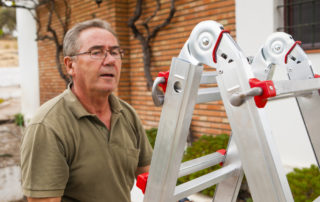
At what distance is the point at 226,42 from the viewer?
3.49ft

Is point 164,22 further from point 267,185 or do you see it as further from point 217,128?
point 267,185

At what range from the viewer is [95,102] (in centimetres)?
176

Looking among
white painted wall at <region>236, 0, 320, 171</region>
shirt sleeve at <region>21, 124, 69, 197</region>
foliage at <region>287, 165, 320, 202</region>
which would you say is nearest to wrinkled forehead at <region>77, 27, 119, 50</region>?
shirt sleeve at <region>21, 124, 69, 197</region>

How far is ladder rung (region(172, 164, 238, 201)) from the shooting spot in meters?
1.20

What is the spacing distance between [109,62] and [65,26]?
6632 mm

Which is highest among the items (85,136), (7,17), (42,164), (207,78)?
(7,17)

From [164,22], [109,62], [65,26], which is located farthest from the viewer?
[65,26]

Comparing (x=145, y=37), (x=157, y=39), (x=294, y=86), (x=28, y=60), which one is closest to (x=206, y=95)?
(x=294, y=86)

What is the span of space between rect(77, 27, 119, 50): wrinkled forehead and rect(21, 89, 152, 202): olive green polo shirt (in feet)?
0.89

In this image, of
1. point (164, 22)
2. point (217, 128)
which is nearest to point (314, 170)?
point (217, 128)

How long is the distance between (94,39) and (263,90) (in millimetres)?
1021

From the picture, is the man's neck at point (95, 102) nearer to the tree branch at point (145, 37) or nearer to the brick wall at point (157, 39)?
the brick wall at point (157, 39)

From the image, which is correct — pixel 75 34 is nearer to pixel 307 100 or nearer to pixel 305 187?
pixel 307 100

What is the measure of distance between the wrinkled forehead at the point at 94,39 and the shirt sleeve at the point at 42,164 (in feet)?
1.57
